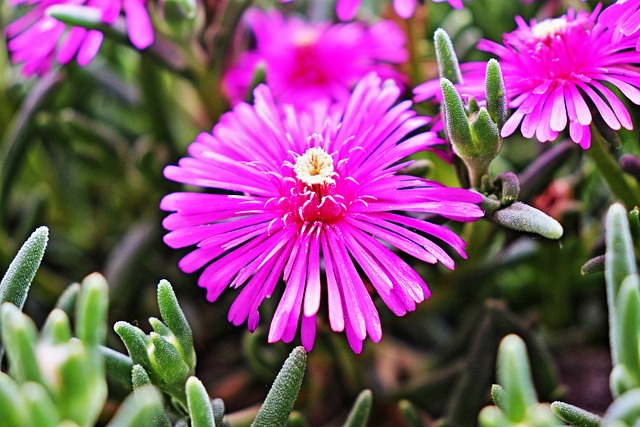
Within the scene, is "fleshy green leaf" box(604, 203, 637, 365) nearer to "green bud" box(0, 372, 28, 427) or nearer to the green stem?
the green stem

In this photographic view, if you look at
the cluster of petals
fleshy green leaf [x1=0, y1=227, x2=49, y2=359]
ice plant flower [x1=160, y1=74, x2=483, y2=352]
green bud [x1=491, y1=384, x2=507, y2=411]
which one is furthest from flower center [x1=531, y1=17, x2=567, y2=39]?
fleshy green leaf [x1=0, y1=227, x2=49, y2=359]

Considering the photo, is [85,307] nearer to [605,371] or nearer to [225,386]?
[225,386]

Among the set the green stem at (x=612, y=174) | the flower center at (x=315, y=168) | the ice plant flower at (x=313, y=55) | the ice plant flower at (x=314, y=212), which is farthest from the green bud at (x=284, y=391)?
the ice plant flower at (x=313, y=55)

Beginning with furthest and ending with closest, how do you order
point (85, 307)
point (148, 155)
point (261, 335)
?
point (148, 155) → point (261, 335) → point (85, 307)

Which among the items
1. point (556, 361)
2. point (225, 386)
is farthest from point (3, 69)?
point (556, 361)

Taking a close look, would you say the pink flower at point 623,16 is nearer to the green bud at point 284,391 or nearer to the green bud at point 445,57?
the green bud at point 445,57

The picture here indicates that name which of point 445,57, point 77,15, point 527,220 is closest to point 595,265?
point 527,220
